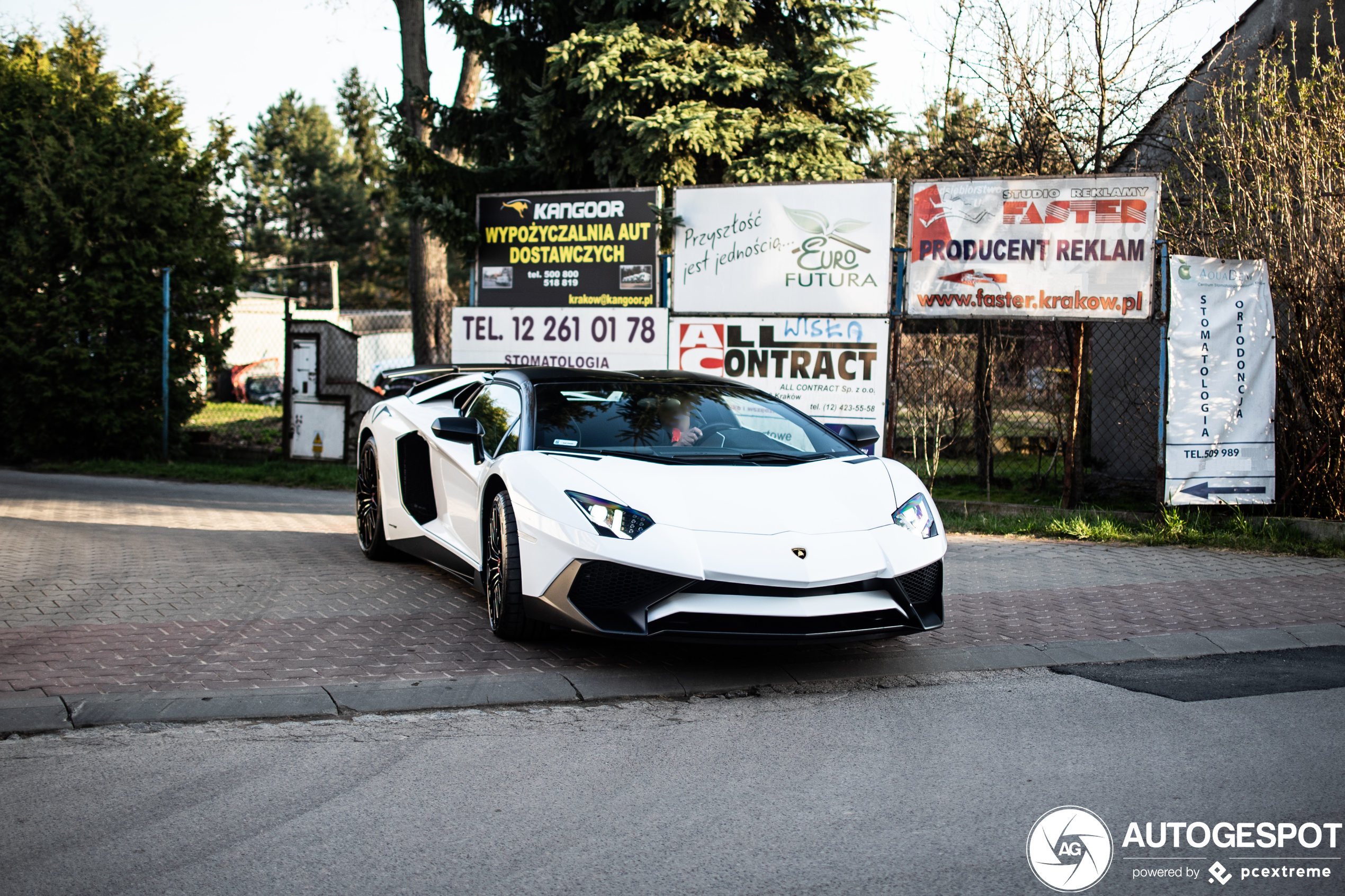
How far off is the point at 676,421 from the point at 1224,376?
5411mm

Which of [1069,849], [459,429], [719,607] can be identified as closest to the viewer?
[1069,849]

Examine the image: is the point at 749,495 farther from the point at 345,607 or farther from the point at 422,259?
the point at 422,259

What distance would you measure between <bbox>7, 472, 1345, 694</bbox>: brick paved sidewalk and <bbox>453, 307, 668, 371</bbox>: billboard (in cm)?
321

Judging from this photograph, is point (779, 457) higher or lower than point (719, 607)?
higher

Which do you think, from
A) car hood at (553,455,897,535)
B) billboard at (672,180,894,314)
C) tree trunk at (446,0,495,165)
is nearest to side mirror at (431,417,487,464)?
car hood at (553,455,897,535)

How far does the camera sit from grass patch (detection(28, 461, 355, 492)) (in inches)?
533

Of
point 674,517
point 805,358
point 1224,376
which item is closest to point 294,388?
point 805,358

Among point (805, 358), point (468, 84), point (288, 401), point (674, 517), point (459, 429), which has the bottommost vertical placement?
point (674, 517)

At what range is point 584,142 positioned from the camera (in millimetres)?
16078

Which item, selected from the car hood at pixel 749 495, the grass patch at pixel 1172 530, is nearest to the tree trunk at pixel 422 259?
the grass patch at pixel 1172 530

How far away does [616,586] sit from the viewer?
4969 mm

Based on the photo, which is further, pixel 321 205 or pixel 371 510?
pixel 321 205

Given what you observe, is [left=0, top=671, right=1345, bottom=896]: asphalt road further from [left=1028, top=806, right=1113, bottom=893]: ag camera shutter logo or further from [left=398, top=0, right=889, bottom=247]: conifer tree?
[left=398, top=0, right=889, bottom=247]: conifer tree

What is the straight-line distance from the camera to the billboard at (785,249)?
10.5 m
